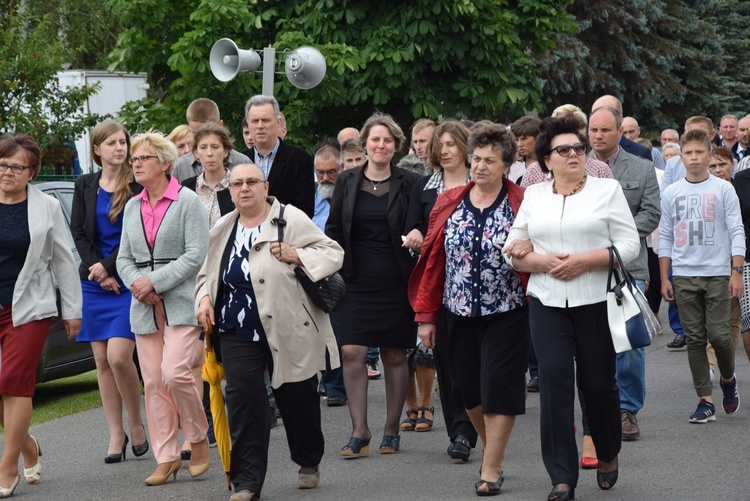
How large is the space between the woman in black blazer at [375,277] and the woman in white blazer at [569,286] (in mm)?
1748

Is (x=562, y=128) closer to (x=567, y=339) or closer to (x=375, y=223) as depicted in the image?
(x=567, y=339)

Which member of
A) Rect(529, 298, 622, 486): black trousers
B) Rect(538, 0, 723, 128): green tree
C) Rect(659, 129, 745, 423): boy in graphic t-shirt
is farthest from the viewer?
Rect(538, 0, 723, 128): green tree

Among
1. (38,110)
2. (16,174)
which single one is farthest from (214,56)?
(16,174)

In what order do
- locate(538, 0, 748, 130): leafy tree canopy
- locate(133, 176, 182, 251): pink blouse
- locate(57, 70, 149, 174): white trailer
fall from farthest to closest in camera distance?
1. locate(538, 0, 748, 130): leafy tree canopy
2. locate(57, 70, 149, 174): white trailer
3. locate(133, 176, 182, 251): pink blouse

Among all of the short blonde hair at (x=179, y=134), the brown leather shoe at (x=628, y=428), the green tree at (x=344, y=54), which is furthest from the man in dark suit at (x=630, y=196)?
the green tree at (x=344, y=54)

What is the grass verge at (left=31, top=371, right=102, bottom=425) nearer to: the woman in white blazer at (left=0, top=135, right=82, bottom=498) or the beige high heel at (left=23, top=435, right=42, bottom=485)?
the beige high heel at (left=23, top=435, right=42, bottom=485)

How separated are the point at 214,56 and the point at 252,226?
708 centimetres

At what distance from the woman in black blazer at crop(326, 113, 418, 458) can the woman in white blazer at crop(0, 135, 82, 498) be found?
6.03 feet

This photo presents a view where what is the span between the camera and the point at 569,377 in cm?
679

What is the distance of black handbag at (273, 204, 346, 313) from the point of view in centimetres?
718

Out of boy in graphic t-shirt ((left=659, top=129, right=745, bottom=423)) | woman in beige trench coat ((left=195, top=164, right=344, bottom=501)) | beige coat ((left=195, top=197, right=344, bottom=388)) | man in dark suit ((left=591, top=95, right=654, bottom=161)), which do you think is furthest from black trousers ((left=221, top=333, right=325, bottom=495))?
boy in graphic t-shirt ((left=659, top=129, right=745, bottom=423))

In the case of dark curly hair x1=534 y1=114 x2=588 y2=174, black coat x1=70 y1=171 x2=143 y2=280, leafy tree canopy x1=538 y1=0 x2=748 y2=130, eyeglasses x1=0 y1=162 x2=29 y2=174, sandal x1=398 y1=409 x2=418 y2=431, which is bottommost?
sandal x1=398 y1=409 x2=418 y2=431

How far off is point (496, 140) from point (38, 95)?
39.5ft

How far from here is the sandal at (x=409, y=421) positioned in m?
9.43
